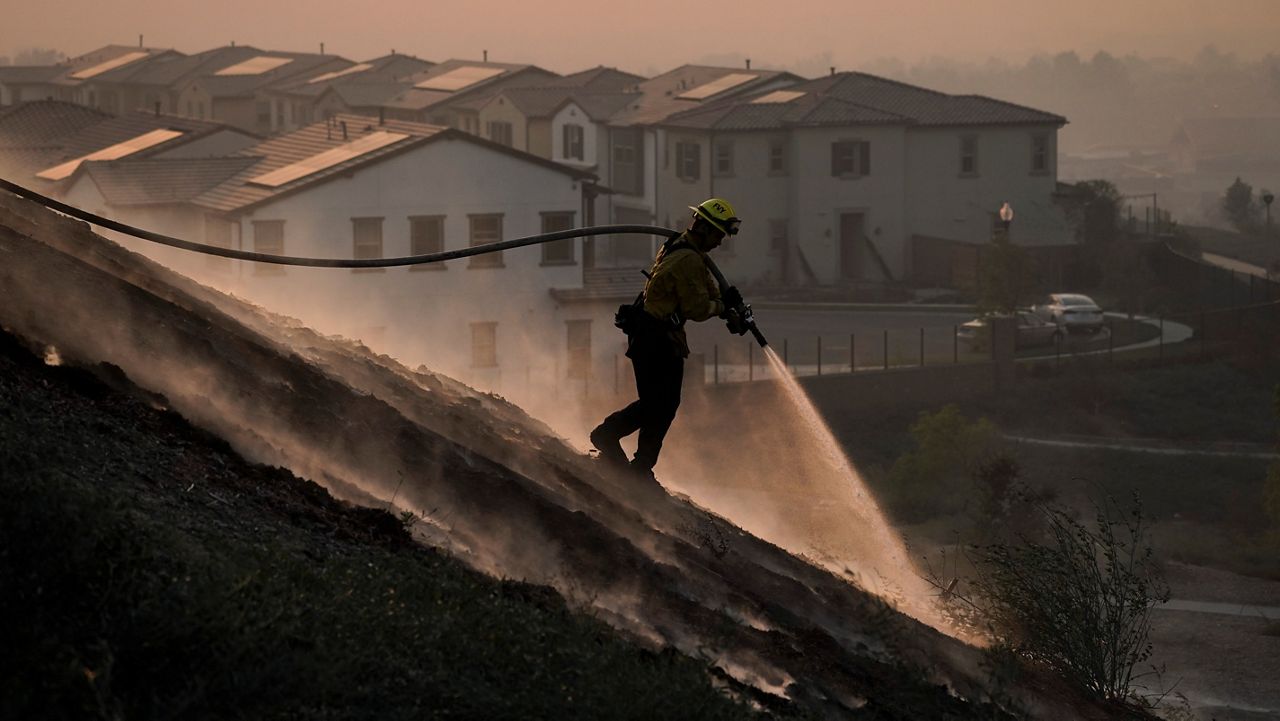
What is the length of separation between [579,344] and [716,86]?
27.6 metres

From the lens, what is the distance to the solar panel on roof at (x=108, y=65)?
4057 inches

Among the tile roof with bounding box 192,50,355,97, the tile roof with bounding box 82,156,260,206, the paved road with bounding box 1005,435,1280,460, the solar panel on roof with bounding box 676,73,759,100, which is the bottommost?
the paved road with bounding box 1005,435,1280,460

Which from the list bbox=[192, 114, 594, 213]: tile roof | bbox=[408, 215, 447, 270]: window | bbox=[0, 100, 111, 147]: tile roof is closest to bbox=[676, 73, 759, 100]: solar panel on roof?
bbox=[192, 114, 594, 213]: tile roof

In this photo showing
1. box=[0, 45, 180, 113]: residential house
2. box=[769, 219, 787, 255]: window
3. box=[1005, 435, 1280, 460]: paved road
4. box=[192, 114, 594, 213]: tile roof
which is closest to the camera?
box=[1005, 435, 1280, 460]: paved road

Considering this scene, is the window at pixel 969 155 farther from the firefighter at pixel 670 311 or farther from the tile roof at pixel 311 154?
the firefighter at pixel 670 311

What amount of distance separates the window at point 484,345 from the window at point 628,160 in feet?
76.7

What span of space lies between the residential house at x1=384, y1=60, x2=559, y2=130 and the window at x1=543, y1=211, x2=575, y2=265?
74.0ft

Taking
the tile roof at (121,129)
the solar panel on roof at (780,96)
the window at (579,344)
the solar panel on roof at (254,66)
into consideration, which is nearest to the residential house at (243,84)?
the solar panel on roof at (254,66)

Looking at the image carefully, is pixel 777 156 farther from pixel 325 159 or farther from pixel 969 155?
pixel 325 159

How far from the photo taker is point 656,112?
61.3 meters

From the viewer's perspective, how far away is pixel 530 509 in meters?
9.21

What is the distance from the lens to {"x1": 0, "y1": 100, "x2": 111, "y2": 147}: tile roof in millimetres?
56375

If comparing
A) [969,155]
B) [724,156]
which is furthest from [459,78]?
[969,155]

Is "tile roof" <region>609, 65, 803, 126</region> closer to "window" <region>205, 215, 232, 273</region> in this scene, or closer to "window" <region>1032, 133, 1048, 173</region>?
"window" <region>1032, 133, 1048, 173</region>
